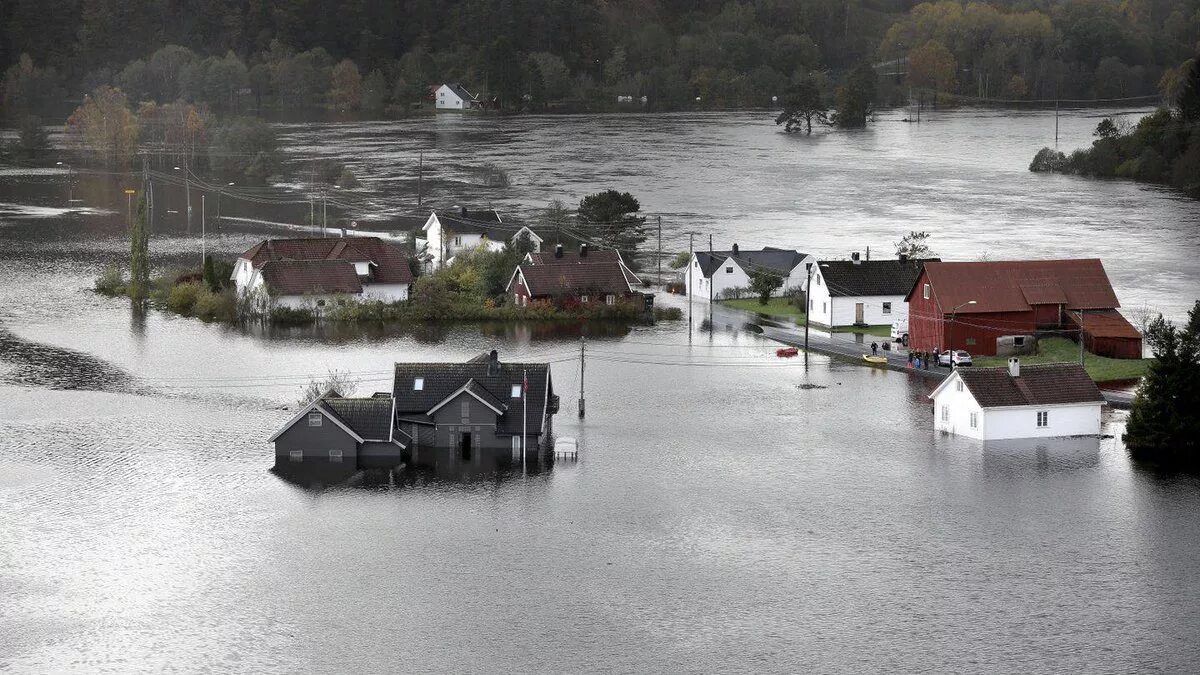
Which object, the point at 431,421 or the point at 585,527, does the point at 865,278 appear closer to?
the point at 431,421

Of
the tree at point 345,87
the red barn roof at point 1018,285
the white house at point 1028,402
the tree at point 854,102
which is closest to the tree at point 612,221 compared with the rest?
the red barn roof at point 1018,285

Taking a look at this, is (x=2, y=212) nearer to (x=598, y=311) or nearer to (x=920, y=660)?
(x=598, y=311)

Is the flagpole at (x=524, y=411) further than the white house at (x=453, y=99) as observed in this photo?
No

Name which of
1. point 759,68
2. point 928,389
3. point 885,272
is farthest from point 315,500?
point 759,68

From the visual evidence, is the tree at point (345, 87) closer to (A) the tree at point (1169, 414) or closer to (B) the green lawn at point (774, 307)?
(B) the green lawn at point (774, 307)

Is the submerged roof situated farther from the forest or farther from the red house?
the forest

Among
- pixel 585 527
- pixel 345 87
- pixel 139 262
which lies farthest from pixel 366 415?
pixel 345 87
